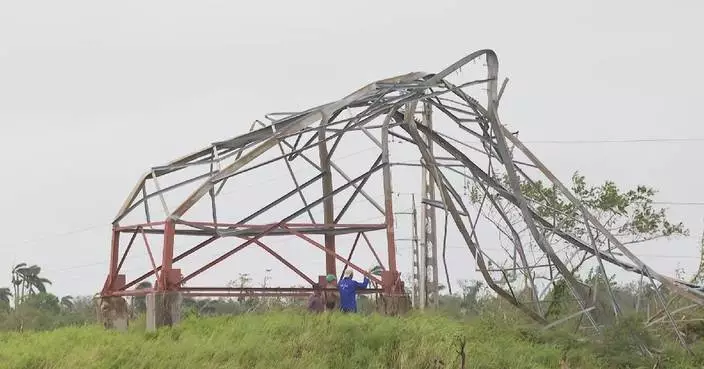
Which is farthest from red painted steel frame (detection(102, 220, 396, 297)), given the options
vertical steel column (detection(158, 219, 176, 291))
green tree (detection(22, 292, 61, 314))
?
green tree (detection(22, 292, 61, 314))

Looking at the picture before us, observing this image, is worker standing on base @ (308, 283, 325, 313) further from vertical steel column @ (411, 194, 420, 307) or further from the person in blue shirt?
vertical steel column @ (411, 194, 420, 307)

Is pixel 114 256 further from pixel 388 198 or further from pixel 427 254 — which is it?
pixel 427 254

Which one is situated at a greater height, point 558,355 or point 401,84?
point 401,84

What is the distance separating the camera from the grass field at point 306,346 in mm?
13445

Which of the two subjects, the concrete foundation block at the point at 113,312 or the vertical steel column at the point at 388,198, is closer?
the vertical steel column at the point at 388,198

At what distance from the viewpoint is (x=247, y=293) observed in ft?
58.7

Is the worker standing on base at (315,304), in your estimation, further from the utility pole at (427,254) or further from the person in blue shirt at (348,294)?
the utility pole at (427,254)

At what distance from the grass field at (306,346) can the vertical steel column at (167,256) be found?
91 centimetres

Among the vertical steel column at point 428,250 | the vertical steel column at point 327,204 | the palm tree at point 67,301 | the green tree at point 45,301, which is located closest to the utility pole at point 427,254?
the vertical steel column at point 428,250

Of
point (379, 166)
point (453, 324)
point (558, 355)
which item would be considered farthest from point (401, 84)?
point (558, 355)

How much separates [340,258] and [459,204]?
356 cm

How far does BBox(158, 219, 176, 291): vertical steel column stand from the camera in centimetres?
1656

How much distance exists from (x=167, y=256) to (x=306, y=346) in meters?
3.67

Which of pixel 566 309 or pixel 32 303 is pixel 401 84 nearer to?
pixel 566 309
